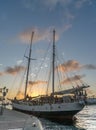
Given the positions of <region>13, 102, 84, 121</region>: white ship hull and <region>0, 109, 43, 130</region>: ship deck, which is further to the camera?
<region>13, 102, 84, 121</region>: white ship hull

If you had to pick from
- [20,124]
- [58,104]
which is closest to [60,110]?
[58,104]

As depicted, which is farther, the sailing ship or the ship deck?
the sailing ship

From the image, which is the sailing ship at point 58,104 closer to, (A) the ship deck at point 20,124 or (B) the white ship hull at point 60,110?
(B) the white ship hull at point 60,110

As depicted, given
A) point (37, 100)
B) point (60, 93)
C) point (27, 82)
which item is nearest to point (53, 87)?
point (60, 93)

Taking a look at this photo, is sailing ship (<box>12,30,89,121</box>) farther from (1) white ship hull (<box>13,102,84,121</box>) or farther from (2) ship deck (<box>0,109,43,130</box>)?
(2) ship deck (<box>0,109,43,130</box>)

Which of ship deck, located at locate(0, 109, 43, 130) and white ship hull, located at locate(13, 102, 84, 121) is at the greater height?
white ship hull, located at locate(13, 102, 84, 121)

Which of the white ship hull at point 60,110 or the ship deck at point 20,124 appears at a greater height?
the white ship hull at point 60,110

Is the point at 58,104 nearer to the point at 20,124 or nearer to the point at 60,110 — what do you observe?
the point at 60,110

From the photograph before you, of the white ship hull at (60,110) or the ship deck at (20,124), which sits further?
the white ship hull at (60,110)

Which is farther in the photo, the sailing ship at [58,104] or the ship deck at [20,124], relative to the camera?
the sailing ship at [58,104]

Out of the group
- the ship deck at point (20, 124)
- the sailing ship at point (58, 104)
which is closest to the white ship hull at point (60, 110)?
the sailing ship at point (58, 104)

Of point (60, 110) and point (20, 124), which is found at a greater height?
point (60, 110)

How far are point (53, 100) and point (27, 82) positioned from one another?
22.7 meters

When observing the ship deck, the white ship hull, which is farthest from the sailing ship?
the ship deck
